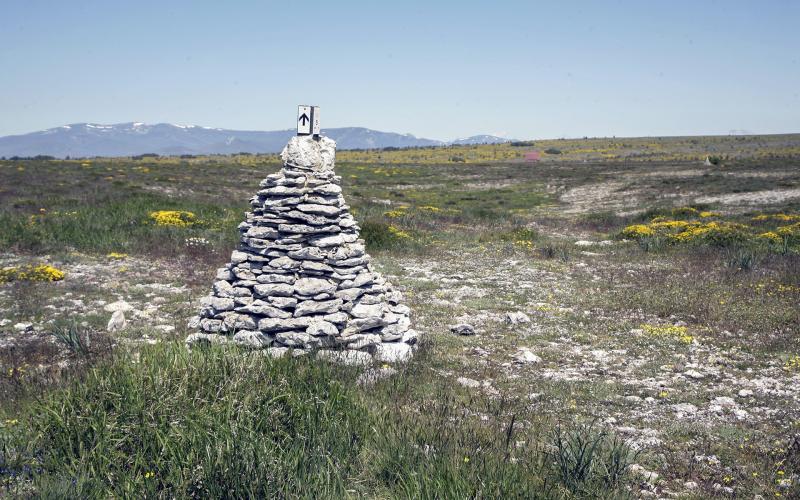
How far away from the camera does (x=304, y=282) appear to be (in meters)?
9.66

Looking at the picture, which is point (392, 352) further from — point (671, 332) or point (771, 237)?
point (771, 237)

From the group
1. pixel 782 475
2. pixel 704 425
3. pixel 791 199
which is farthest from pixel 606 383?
pixel 791 199

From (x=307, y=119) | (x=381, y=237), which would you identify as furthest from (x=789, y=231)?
(x=307, y=119)

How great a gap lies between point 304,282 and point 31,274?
10.1 meters

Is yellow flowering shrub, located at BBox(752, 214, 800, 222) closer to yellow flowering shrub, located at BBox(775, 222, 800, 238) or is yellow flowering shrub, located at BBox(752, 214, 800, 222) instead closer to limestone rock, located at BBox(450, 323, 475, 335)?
yellow flowering shrub, located at BBox(775, 222, 800, 238)

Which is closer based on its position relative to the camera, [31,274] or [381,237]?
[31,274]

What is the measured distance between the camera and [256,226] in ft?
33.2

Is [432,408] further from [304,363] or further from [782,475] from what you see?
[782,475]

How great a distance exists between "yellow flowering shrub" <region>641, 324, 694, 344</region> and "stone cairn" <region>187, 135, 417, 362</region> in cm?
543

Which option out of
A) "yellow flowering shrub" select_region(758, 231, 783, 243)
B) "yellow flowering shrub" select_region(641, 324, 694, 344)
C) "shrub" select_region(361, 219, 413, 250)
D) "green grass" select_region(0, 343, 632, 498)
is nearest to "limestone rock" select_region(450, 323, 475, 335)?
"yellow flowering shrub" select_region(641, 324, 694, 344)

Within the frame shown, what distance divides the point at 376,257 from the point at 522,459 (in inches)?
593

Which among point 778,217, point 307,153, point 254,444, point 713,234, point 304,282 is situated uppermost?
point 307,153

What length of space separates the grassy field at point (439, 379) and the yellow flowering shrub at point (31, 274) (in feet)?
0.24

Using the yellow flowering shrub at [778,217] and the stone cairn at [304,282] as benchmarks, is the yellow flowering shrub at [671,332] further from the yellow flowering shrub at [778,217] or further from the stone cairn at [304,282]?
the yellow flowering shrub at [778,217]
